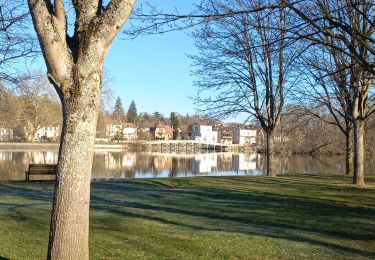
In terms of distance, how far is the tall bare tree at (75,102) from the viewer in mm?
4703

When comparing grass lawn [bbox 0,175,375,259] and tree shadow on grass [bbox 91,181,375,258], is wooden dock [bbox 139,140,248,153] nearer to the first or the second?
grass lawn [bbox 0,175,375,259]

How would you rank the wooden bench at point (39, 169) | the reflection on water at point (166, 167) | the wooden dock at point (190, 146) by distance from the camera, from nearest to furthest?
the wooden bench at point (39, 169)
the reflection on water at point (166, 167)
the wooden dock at point (190, 146)

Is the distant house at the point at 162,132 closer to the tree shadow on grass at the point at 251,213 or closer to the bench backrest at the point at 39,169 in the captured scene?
the bench backrest at the point at 39,169

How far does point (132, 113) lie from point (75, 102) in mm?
156842

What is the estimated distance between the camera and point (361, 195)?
1612 centimetres

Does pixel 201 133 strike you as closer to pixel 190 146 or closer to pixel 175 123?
pixel 175 123

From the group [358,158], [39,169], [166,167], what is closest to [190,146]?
[166,167]

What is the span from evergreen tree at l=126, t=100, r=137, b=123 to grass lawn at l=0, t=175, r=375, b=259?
13431 centimetres

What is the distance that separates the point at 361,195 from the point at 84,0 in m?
13.9

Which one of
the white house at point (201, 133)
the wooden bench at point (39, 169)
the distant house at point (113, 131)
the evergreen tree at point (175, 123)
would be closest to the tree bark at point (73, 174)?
the wooden bench at point (39, 169)

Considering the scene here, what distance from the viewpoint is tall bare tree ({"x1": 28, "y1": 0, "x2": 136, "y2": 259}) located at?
470 centimetres

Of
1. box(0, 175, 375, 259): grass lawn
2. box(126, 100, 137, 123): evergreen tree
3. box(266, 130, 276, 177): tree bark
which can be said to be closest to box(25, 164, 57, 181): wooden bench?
box(0, 175, 375, 259): grass lawn

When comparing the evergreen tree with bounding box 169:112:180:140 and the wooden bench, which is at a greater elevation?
the evergreen tree with bounding box 169:112:180:140

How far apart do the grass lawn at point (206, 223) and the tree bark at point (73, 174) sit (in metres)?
1.98
